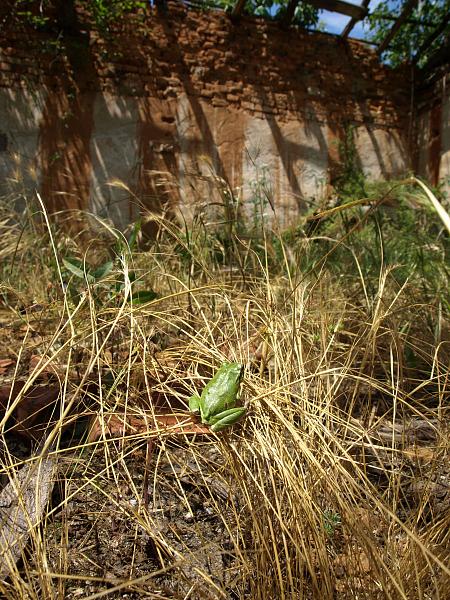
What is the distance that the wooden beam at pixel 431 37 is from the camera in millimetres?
4989

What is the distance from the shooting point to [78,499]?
3.69 ft

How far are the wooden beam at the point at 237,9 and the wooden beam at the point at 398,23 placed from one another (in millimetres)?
1568

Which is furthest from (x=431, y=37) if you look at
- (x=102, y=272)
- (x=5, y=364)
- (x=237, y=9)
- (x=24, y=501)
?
(x=24, y=501)

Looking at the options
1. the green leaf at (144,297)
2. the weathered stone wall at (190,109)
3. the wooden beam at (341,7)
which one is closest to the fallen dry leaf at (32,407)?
the green leaf at (144,297)

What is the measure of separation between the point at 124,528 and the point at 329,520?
0.43 metres

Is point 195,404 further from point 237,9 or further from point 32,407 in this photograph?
point 237,9

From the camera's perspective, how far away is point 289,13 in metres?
4.98

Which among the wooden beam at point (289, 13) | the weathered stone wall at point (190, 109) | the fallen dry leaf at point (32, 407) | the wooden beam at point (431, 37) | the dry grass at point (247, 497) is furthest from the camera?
the wooden beam at point (431, 37)

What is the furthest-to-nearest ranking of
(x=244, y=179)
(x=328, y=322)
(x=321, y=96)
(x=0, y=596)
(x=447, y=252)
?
1. (x=321, y=96)
2. (x=244, y=179)
3. (x=447, y=252)
4. (x=328, y=322)
5. (x=0, y=596)

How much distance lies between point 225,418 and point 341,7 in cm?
505

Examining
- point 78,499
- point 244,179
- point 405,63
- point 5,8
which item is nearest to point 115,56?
point 5,8

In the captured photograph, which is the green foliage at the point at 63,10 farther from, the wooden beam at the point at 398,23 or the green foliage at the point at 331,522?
the green foliage at the point at 331,522

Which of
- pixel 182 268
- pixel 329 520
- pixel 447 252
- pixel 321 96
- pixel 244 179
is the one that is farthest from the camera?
pixel 321 96

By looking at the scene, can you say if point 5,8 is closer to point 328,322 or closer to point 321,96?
point 321,96
